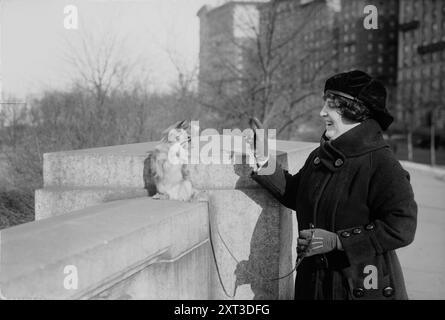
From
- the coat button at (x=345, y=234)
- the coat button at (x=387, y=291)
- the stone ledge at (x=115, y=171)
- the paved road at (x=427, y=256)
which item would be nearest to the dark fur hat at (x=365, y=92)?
the coat button at (x=345, y=234)

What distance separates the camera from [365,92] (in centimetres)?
233

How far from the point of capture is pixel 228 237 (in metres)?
3.45

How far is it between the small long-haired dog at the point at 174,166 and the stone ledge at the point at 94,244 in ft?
0.45

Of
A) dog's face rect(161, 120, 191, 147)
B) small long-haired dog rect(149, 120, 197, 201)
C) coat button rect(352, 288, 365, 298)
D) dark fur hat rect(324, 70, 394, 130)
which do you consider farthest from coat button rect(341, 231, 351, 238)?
dog's face rect(161, 120, 191, 147)

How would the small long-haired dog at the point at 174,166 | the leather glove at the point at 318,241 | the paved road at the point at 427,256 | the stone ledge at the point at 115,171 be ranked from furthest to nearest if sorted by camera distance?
the paved road at the point at 427,256 → the stone ledge at the point at 115,171 → the small long-haired dog at the point at 174,166 → the leather glove at the point at 318,241

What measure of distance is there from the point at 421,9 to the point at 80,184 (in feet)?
226

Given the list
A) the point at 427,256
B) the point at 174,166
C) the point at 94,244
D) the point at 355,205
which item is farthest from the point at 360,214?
the point at 427,256

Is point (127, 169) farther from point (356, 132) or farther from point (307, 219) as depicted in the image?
point (356, 132)

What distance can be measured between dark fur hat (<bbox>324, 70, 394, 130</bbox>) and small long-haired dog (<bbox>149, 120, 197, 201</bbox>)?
1276 millimetres

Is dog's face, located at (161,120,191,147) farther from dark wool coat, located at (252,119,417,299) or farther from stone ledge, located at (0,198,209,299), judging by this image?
dark wool coat, located at (252,119,417,299)

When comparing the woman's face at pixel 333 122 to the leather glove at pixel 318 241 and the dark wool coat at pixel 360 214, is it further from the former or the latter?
the leather glove at pixel 318 241

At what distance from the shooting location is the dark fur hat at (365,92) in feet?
7.66

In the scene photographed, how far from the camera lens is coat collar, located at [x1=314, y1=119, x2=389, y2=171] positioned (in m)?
2.31

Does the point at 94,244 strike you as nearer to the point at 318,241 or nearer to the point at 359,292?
the point at 318,241
